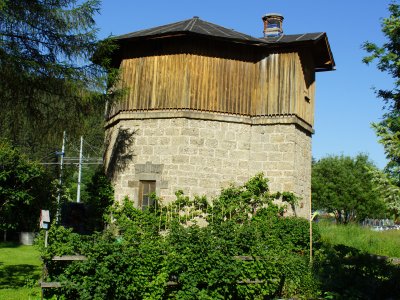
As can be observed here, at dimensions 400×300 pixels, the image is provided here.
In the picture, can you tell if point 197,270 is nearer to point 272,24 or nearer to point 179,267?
point 179,267

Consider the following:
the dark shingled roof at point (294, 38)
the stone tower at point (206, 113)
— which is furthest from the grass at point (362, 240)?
the dark shingled roof at point (294, 38)

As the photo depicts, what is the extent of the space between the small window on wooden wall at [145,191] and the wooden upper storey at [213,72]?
2.56 m

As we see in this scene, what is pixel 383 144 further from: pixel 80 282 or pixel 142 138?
pixel 142 138

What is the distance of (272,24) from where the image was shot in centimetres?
1778

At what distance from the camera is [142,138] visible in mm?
15344

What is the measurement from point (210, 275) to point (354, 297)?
3162 mm

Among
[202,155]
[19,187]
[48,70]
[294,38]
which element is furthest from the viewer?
[19,187]

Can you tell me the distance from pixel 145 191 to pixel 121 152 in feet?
5.79

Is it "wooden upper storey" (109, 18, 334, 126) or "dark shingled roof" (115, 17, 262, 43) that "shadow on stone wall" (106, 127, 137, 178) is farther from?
"dark shingled roof" (115, 17, 262, 43)

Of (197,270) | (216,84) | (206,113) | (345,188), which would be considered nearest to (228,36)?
(216,84)

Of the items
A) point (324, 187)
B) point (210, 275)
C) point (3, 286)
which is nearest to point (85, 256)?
point (210, 275)

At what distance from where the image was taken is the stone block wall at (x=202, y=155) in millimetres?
14609

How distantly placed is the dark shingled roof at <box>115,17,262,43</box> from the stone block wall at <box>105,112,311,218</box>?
2.81 metres

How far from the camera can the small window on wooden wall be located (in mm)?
14898
